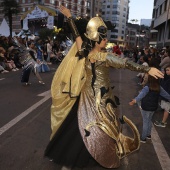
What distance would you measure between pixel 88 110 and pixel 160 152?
1.92 metres

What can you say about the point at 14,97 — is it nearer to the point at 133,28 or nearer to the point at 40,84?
the point at 40,84

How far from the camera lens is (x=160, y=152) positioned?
14.7 feet

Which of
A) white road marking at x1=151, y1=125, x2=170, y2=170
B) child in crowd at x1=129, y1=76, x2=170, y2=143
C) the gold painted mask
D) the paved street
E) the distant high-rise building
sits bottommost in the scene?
white road marking at x1=151, y1=125, x2=170, y2=170

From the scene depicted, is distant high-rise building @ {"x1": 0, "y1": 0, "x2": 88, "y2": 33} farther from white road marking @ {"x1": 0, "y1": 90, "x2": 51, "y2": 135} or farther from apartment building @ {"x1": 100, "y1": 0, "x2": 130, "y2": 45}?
white road marking @ {"x1": 0, "y1": 90, "x2": 51, "y2": 135}

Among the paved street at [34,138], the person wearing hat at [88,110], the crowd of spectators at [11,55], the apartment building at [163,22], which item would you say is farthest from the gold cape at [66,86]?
the apartment building at [163,22]

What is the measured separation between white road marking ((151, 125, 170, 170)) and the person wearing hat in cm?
81

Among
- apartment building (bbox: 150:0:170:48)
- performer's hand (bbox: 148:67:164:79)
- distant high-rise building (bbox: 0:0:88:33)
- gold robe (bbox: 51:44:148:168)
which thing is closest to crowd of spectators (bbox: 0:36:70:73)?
gold robe (bbox: 51:44:148:168)

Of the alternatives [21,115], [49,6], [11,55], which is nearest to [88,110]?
[21,115]

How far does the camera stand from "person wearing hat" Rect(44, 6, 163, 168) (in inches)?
128

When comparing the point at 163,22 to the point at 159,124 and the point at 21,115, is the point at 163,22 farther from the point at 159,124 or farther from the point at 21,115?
the point at 21,115

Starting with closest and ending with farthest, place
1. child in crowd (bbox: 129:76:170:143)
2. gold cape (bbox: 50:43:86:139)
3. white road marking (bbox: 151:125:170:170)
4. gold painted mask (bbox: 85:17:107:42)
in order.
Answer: gold painted mask (bbox: 85:17:107:42)
gold cape (bbox: 50:43:86:139)
white road marking (bbox: 151:125:170:170)
child in crowd (bbox: 129:76:170:143)

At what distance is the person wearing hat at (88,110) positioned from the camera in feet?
10.7

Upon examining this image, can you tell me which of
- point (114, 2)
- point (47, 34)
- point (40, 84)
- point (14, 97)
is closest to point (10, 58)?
point (40, 84)

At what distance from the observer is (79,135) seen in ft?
10.9
